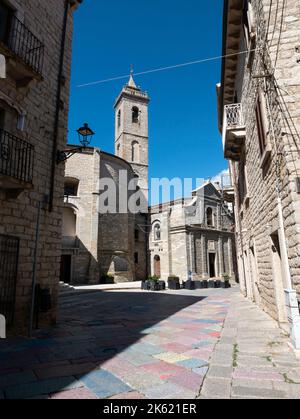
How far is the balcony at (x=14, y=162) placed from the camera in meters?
5.62

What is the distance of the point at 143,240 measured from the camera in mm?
32875

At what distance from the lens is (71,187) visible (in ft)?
84.1

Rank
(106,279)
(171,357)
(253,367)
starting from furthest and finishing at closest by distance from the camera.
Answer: (106,279) < (171,357) < (253,367)

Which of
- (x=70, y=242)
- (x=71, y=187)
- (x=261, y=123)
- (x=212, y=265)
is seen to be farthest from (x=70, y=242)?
(x=261, y=123)

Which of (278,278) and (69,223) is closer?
(278,278)

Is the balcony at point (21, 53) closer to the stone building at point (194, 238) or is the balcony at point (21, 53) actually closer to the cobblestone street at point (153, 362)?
the cobblestone street at point (153, 362)

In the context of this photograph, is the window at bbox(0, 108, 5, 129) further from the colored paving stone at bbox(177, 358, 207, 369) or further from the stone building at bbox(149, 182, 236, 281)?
the stone building at bbox(149, 182, 236, 281)

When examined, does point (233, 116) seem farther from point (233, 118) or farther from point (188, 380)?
point (188, 380)

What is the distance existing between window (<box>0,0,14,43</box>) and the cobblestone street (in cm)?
672

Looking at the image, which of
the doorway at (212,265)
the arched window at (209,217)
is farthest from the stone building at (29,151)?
the arched window at (209,217)

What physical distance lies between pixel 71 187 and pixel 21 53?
1948 centimetres

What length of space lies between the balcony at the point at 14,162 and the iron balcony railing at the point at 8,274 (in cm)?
106

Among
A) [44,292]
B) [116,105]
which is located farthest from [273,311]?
[116,105]
